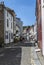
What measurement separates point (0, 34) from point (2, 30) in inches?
34.5

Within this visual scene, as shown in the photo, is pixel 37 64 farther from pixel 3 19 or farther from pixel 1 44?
pixel 3 19

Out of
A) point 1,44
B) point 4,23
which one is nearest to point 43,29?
point 1,44

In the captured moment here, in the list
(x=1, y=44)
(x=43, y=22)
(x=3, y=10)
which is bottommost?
A: (x=1, y=44)

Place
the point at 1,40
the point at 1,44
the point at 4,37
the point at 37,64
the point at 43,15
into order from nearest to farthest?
the point at 37,64, the point at 43,15, the point at 1,44, the point at 1,40, the point at 4,37

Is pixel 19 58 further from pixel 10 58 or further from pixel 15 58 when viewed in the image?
pixel 10 58

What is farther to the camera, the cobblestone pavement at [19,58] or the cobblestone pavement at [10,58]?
the cobblestone pavement at [10,58]

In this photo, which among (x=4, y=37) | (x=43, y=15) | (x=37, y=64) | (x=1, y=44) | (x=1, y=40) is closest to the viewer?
(x=37, y=64)

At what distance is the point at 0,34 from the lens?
44.5 meters

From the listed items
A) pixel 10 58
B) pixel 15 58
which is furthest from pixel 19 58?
pixel 10 58

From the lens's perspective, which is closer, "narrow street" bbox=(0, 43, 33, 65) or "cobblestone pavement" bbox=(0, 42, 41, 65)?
"cobblestone pavement" bbox=(0, 42, 41, 65)

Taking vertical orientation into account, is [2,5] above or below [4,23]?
above

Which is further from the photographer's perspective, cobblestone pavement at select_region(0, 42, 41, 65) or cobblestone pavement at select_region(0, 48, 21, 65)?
cobblestone pavement at select_region(0, 48, 21, 65)

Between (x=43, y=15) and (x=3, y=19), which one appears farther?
(x=3, y=19)

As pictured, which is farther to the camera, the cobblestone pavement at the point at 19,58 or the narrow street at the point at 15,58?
the narrow street at the point at 15,58
